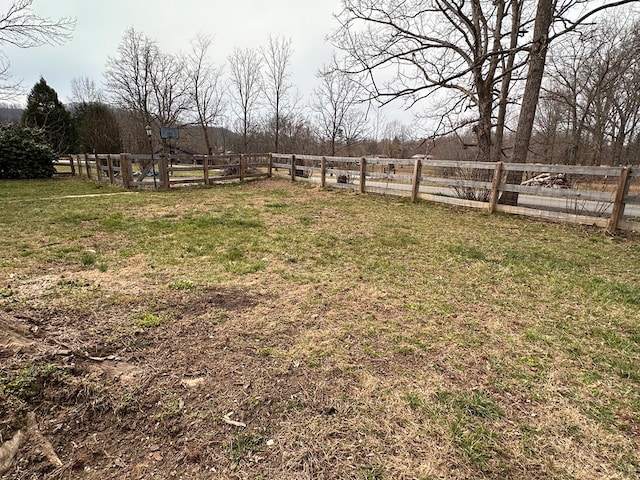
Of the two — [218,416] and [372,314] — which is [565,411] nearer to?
[372,314]

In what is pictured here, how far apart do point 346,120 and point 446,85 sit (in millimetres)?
12875

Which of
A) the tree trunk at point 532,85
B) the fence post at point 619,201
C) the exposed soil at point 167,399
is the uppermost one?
the tree trunk at point 532,85

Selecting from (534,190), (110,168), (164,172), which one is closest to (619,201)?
(534,190)

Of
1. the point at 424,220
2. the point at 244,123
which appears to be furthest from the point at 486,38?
the point at 244,123

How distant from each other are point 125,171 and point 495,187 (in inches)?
469

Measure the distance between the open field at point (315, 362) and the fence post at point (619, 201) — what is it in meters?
1.67

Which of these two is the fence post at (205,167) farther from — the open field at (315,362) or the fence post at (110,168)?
the open field at (315,362)

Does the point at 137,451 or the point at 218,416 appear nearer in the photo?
the point at 137,451

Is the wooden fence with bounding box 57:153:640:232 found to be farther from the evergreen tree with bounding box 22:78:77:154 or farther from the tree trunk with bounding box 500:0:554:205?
the evergreen tree with bounding box 22:78:77:154

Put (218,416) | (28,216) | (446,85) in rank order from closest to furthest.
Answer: (218,416)
(28,216)
(446,85)

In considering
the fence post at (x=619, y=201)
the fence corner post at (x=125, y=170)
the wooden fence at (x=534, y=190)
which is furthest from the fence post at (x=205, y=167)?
the fence post at (x=619, y=201)

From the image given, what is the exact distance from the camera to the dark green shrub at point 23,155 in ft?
47.9

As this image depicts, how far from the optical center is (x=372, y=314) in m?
2.95

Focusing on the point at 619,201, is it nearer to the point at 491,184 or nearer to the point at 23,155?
the point at 491,184
